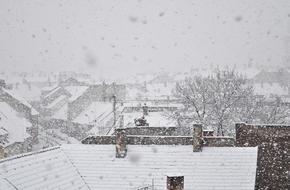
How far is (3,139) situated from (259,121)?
23800mm

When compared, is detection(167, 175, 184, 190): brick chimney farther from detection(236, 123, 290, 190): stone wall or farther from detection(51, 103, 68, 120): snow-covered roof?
detection(51, 103, 68, 120): snow-covered roof

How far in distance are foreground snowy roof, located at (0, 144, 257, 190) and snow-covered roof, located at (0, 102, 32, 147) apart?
17645 millimetres

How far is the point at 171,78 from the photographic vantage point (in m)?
113

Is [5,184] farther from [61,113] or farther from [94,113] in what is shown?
[61,113]

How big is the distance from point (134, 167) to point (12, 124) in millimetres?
25873

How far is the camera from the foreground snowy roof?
16938 mm

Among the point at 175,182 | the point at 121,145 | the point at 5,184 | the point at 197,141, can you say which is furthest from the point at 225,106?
the point at 5,184

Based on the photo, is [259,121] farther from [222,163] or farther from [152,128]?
[222,163]

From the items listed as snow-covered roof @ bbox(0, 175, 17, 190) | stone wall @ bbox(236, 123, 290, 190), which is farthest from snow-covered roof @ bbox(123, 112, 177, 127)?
snow-covered roof @ bbox(0, 175, 17, 190)

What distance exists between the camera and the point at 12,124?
40531 mm

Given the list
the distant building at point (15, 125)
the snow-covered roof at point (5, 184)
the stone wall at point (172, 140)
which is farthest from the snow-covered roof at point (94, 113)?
the snow-covered roof at point (5, 184)

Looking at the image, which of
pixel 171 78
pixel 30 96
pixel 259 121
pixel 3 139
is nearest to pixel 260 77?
pixel 171 78

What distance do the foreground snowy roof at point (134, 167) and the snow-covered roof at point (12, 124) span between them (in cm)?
1764

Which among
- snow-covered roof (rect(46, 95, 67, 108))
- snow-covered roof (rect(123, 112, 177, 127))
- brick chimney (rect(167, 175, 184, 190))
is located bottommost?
brick chimney (rect(167, 175, 184, 190))
